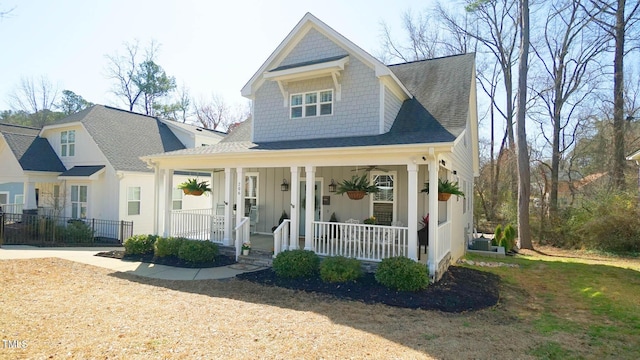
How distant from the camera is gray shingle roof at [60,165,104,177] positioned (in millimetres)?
16422

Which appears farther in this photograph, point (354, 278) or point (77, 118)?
point (77, 118)

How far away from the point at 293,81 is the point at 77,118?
13.6 meters

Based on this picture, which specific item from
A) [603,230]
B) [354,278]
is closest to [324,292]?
[354,278]

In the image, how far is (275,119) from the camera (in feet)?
38.1

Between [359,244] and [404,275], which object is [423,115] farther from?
[404,275]

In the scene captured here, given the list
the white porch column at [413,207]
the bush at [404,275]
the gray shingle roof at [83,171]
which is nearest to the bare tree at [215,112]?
the gray shingle roof at [83,171]

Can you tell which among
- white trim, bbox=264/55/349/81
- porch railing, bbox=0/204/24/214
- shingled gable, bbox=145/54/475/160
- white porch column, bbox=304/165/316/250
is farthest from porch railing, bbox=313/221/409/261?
porch railing, bbox=0/204/24/214

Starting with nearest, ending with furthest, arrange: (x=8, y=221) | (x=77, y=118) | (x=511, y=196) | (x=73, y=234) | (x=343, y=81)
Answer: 1. (x=343, y=81)
2. (x=73, y=234)
3. (x=8, y=221)
4. (x=77, y=118)
5. (x=511, y=196)

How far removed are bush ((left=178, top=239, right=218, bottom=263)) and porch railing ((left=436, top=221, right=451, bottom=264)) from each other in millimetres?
6119

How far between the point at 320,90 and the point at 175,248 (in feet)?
21.1

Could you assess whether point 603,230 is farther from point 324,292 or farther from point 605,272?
point 324,292

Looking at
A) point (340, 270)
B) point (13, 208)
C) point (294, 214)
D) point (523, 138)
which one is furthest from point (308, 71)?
point (13, 208)

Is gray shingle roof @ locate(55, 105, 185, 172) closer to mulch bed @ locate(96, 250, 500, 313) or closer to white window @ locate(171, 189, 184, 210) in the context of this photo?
white window @ locate(171, 189, 184, 210)

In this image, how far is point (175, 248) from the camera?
1025cm
